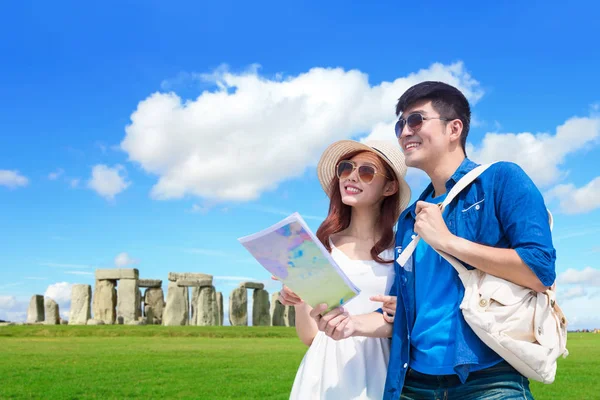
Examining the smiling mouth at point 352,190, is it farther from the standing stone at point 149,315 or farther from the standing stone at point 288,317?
the standing stone at point 288,317

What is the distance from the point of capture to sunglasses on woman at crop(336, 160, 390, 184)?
3482mm

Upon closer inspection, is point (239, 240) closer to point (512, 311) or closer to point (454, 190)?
point (454, 190)

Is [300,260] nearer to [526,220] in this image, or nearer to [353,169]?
[526,220]

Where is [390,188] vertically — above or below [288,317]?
above

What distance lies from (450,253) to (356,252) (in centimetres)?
97

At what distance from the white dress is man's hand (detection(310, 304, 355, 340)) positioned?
0.30 m

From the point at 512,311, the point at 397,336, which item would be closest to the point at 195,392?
the point at 397,336

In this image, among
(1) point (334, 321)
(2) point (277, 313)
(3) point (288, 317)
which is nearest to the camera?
(1) point (334, 321)

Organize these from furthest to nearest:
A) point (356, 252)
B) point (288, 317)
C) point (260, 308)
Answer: point (288, 317)
point (260, 308)
point (356, 252)

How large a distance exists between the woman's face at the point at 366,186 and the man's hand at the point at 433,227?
36.8 inches

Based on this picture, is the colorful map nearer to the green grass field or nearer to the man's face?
the man's face

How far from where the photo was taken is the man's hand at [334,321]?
2736 mm

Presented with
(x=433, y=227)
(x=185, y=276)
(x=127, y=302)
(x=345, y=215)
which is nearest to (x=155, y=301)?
(x=185, y=276)

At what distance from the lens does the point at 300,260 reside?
8.10 feet
